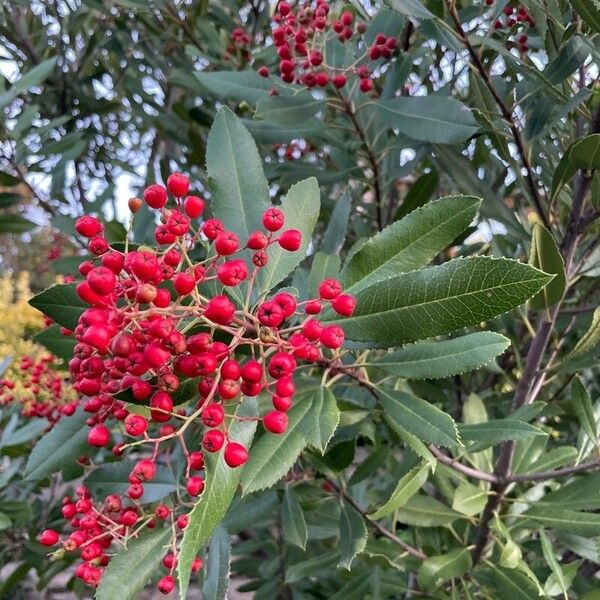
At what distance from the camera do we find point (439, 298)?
752mm

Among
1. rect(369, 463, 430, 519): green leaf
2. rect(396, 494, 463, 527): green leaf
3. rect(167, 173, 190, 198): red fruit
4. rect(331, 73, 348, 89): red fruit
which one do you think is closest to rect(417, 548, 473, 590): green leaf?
rect(396, 494, 463, 527): green leaf

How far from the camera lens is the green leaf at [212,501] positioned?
0.69 m

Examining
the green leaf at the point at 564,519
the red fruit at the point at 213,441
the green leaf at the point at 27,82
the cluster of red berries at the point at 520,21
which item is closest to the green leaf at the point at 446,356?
the red fruit at the point at 213,441

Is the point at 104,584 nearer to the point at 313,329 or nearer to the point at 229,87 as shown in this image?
the point at 313,329

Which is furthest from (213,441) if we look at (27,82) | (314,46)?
(27,82)

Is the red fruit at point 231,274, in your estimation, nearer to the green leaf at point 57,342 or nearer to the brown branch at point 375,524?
the green leaf at point 57,342

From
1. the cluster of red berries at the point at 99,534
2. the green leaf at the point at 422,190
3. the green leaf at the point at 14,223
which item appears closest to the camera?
the cluster of red berries at the point at 99,534

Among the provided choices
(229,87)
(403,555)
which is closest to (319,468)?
(403,555)

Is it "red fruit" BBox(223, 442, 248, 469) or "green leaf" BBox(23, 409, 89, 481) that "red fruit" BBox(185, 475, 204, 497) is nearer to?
"red fruit" BBox(223, 442, 248, 469)

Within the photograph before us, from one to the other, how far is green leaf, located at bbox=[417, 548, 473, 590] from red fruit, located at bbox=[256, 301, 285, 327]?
74 centimetres

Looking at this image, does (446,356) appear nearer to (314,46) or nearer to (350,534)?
(350,534)

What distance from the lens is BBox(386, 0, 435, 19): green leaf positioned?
99 centimetres

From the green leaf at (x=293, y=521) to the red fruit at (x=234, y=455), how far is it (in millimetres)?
460

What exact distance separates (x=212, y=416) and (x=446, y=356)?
13.1 inches
